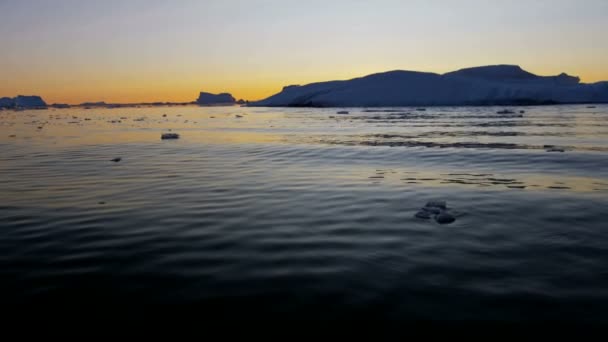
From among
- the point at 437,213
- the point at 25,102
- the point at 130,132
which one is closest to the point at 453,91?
the point at 130,132

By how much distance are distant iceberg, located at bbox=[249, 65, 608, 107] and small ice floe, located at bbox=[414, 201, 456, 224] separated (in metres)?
76.5

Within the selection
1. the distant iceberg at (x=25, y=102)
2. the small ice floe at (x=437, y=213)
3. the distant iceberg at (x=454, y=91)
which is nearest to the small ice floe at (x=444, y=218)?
the small ice floe at (x=437, y=213)

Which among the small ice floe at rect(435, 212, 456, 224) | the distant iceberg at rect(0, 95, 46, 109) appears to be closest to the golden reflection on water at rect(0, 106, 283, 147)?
the small ice floe at rect(435, 212, 456, 224)

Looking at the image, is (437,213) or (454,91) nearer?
(437,213)

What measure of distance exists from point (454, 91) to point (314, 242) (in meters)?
82.5

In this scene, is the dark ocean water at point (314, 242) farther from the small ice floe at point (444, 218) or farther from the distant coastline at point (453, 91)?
the distant coastline at point (453, 91)

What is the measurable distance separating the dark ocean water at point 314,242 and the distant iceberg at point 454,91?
72.3 metres

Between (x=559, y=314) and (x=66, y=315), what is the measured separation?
4333 millimetres

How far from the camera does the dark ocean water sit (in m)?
Result: 4.04

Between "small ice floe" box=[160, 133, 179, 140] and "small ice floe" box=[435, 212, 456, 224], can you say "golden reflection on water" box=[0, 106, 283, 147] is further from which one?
"small ice floe" box=[435, 212, 456, 224]

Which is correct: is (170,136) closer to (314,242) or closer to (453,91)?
(314,242)

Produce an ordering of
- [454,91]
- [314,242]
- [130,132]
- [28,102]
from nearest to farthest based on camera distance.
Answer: [314,242] → [130,132] → [454,91] → [28,102]

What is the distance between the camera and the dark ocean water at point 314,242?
4.04 m

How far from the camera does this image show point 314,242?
18.9ft
